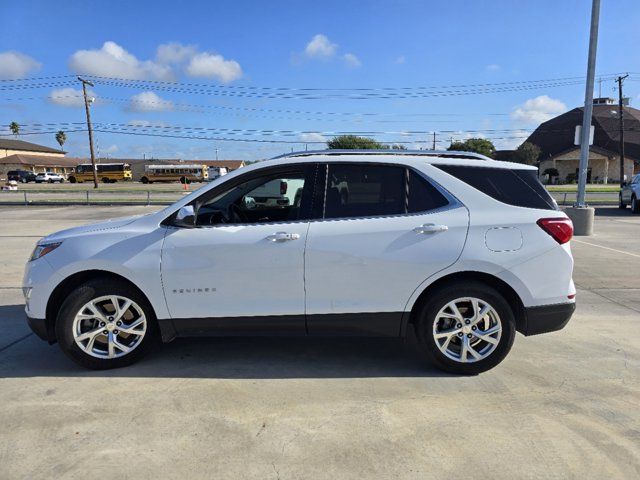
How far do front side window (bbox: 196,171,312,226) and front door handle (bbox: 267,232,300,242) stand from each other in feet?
0.55

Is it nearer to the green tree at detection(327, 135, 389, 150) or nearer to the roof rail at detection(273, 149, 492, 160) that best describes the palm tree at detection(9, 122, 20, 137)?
the green tree at detection(327, 135, 389, 150)

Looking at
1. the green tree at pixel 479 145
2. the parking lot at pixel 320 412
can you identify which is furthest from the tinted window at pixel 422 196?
the green tree at pixel 479 145

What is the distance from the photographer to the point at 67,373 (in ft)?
12.7

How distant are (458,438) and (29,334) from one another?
4.30 meters

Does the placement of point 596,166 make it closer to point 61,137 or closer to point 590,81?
point 590,81

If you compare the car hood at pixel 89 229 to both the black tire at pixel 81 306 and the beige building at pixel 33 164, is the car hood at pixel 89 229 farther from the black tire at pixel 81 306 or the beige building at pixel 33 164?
the beige building at pixel 33 164

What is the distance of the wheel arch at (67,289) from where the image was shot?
379 centimetres

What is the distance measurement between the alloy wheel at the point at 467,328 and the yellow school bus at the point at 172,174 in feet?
223

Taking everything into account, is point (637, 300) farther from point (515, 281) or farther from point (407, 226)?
point (407, 226)

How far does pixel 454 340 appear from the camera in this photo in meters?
3.81

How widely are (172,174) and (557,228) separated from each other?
2768 inches

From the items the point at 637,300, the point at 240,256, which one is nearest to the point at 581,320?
the point at 637,300

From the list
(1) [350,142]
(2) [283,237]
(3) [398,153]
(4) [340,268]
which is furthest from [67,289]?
(1) [350,142]

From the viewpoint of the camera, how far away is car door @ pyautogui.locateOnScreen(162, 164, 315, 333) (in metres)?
3.66
